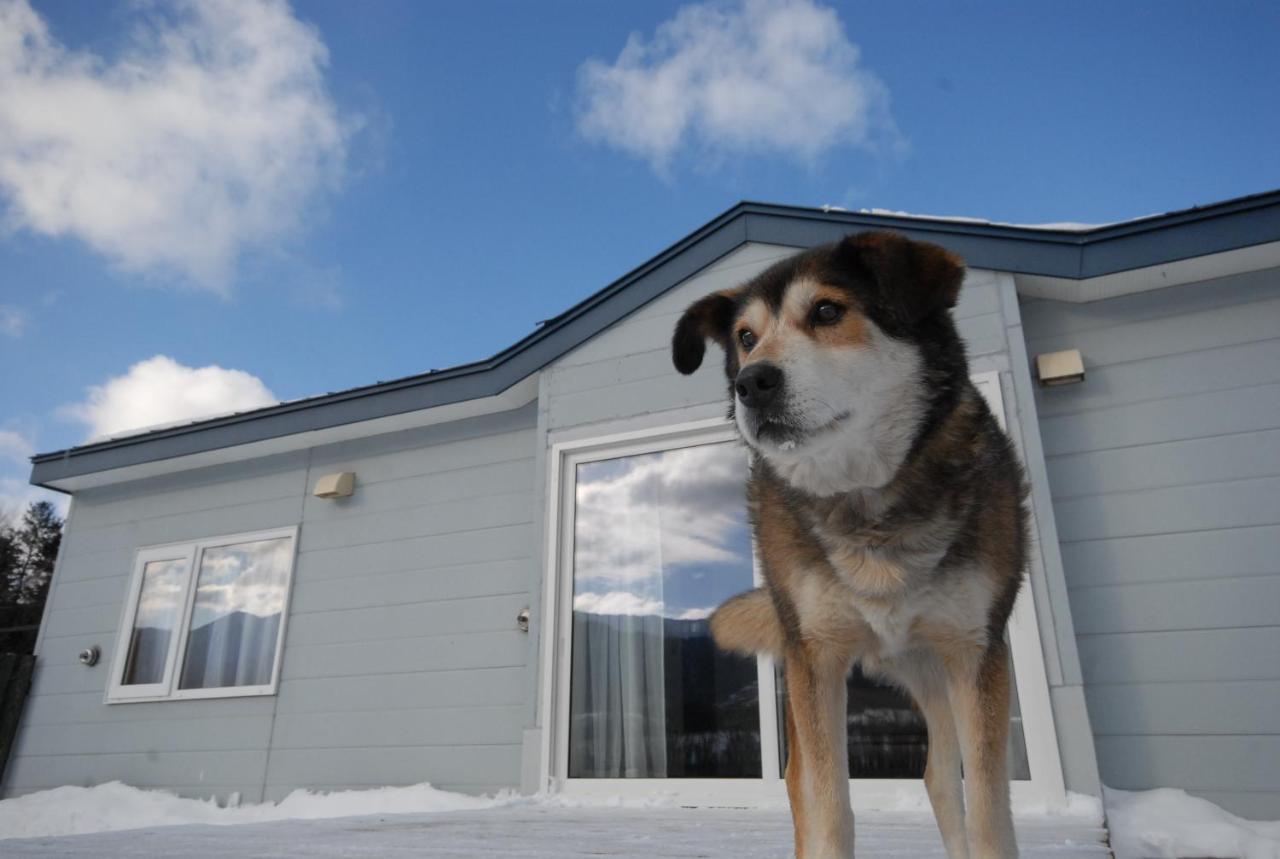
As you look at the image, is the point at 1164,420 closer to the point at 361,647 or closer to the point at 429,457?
the point at 429,457

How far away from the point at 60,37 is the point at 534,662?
516 inches

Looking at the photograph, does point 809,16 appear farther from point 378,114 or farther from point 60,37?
point 60,37

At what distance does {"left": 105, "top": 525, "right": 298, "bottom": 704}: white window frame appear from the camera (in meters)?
6.07

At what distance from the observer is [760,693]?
13.1ft

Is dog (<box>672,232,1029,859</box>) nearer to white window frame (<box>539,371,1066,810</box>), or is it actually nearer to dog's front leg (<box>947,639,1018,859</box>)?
dog's front leg (<box>947,639,1018,859</box>)

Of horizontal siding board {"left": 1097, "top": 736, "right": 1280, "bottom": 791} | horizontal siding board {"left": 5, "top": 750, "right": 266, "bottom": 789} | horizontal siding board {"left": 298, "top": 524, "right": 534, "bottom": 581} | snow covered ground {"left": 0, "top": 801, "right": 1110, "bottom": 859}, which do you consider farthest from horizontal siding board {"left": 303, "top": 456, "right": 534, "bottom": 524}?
horizontal siding board {"left": 1097, "top": 736, "right": 1280, "bottom": 791}

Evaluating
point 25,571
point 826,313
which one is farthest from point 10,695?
point 25,571

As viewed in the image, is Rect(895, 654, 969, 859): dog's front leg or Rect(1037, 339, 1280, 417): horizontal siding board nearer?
Rect(895, 654, 969, 859): dog's front leg

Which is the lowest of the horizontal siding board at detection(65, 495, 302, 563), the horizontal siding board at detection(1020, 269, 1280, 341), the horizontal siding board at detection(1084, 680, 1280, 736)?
the horizontal siding board at detection(1084, 680, 1280, 736)

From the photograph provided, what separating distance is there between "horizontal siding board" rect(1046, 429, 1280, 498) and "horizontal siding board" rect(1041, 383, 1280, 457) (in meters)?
0.04

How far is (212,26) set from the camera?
863 centimetres

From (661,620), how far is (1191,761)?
9.06 ft

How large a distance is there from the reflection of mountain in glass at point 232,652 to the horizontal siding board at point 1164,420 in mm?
6152

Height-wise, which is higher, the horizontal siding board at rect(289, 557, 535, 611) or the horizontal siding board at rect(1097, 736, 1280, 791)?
the horizontal siding board at rect(289, 557, 535, 611)
